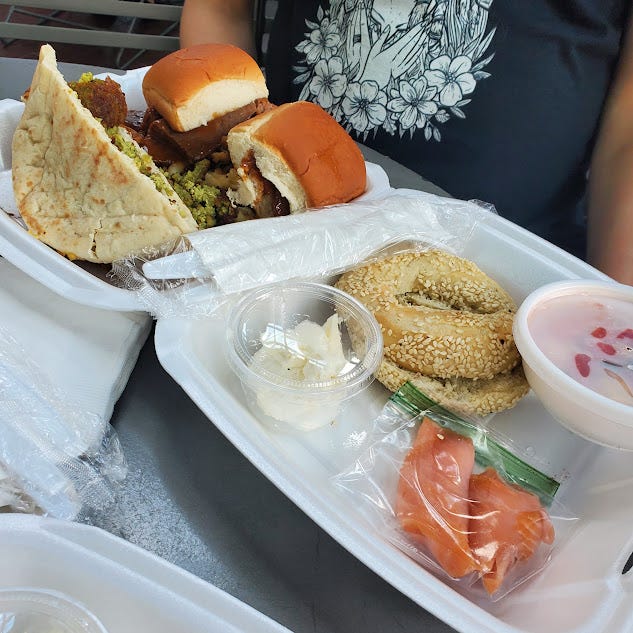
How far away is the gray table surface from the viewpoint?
78cm

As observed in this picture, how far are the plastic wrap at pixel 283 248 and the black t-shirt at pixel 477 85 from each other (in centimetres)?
46

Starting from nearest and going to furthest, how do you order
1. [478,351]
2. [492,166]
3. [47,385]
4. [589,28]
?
[47,385] < [478,351] < [589,28] < [492,166]

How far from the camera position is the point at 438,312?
1.12 metres

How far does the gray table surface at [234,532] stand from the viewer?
0.78 m

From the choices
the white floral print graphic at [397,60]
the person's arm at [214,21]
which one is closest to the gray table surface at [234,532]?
the white floral print graphic at [397,60]

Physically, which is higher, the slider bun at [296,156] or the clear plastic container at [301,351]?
the slider bun at [296,156]

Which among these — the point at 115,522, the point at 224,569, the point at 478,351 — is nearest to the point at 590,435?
the point at 478,351

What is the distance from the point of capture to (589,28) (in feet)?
5.25

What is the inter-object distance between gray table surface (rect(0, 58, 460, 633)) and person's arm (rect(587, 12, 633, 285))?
1022mm

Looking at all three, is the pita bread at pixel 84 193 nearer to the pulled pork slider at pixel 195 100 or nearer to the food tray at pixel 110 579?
the pulled pork slider at pixel 195 100

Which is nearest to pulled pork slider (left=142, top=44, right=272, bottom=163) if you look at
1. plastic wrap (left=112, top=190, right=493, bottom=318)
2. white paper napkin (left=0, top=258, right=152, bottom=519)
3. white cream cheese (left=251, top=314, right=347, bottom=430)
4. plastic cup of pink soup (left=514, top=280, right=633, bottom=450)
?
plastic wrap (left=112, top=190, right=493, bottom=318)

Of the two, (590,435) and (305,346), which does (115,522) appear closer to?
(305,346)

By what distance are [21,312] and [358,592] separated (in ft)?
2.25

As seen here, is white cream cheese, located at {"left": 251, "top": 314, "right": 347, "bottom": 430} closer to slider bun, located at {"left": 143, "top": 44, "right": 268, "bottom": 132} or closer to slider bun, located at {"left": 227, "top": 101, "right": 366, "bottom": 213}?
slider bun, located at {"left": 227, "top": 101, "right": 366, "bottom": 213}
